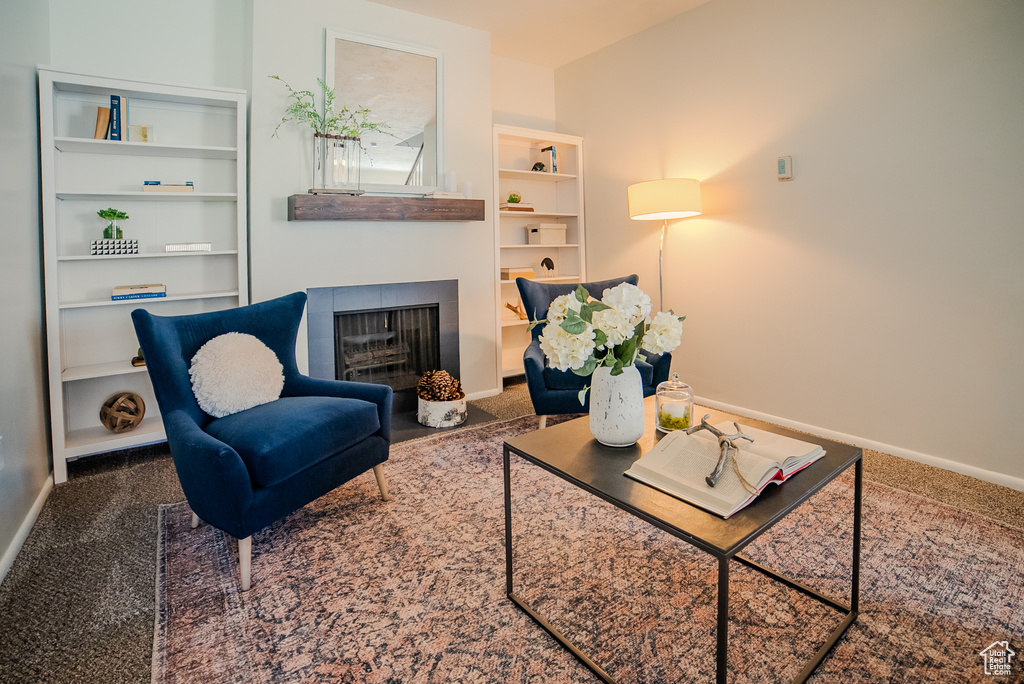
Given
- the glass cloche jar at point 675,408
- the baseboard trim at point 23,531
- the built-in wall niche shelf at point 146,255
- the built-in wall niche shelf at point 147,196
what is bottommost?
the baseboard trim at point 23,531

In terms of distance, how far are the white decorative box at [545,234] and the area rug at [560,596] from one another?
8.49ft

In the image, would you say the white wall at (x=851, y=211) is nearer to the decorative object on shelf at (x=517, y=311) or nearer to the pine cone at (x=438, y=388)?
the decorative object on shelf at (x=517, y=311)

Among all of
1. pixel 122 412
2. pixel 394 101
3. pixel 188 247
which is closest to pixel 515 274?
pixel 394 101

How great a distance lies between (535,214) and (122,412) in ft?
9.91

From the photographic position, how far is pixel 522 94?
14.9 feet

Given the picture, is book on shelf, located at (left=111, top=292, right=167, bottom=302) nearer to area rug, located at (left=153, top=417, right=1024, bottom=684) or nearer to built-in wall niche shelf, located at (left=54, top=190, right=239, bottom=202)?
built-in wall niche shelf, located at (left=54, top=190, right=239, bottom=202)

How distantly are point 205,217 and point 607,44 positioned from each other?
3.14m

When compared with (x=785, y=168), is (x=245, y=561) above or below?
below

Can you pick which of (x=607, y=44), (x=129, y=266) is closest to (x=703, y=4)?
(x=607, y=44)

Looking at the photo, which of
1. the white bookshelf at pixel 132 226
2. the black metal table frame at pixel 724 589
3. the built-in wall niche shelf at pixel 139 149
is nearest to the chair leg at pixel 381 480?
Result: the black metal table frame at pixel 724 589

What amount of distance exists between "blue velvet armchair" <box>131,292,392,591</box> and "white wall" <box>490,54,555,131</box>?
2790 millimetres

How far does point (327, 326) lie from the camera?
335 cm

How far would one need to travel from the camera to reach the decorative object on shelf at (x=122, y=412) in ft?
9.39

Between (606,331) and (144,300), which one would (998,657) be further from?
(144,300)
